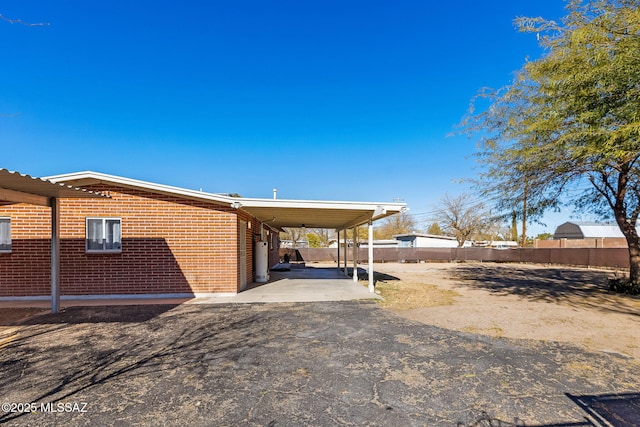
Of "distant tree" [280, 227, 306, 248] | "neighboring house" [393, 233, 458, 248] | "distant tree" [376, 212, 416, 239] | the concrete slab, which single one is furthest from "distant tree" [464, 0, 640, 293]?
"distant tree" [376, 212, 416, 239]

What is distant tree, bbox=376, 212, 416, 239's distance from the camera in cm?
5028

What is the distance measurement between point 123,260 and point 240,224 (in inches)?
125

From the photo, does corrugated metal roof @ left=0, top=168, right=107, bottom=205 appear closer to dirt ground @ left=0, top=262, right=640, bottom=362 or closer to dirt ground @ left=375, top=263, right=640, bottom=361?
dirt ground @ left=0, top=262, right=640, bottom=362

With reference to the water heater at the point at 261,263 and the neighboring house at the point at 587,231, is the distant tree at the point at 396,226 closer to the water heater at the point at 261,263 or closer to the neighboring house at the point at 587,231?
the neighboring house at the point at 587,231

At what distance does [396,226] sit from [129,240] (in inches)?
1777

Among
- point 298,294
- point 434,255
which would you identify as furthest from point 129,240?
point 434,255

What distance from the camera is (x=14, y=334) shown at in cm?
535

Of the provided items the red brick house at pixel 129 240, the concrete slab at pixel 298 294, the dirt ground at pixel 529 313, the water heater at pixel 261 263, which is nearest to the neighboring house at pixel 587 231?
the dirt ground at pixel 529 313

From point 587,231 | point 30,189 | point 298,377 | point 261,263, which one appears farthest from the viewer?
point 587,231

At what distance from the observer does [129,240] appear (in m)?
8.59

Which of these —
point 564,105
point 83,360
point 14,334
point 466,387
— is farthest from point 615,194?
point 14,334

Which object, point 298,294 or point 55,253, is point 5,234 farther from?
point 298,294

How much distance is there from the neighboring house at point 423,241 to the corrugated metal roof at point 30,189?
3053 cm

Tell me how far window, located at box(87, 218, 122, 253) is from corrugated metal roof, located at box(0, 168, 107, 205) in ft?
6.60
